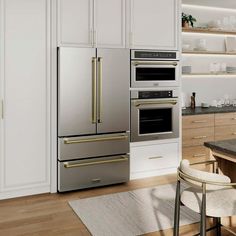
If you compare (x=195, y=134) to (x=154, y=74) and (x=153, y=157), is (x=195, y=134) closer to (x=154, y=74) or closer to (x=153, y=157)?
(x=153, y=157)

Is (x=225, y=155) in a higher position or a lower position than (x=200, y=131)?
lower

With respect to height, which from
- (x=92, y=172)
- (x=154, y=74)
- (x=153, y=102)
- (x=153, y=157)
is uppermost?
(x=154, y=74)

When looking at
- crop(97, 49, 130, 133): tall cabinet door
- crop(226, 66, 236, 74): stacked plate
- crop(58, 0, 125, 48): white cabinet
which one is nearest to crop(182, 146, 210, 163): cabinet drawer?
crop(97, 49, 130, 133): tall cabinet door

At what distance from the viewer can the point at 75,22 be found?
383 centimetres

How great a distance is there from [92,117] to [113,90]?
414mm

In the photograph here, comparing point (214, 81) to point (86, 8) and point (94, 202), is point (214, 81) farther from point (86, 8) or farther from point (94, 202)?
point (94, 202)

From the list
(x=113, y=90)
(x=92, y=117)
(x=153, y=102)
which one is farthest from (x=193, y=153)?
(x=92, y=117)

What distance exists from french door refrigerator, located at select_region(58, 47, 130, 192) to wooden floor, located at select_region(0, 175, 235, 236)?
140mm

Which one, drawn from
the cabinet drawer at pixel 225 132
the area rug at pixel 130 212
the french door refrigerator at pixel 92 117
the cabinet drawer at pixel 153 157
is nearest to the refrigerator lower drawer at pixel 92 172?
the french door refrigerator at pixel 92 117

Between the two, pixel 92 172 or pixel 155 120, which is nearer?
pixel 92 172

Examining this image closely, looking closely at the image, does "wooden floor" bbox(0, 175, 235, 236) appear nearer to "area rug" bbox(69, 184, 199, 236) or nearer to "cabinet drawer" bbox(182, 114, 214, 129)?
"area rug" bbox(69, 184, 199, 236)

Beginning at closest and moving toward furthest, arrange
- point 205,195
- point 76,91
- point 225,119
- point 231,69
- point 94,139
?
point 205,195, point 76,91, point 94,139, point 225,119, point 231,69

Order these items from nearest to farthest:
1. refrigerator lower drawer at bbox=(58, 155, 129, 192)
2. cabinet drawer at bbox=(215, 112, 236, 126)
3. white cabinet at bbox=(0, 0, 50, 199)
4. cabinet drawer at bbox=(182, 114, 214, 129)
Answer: white cabinet at bbox=(0, 0, 50, 199) < refrigerator lower drawer at bbox=(58, 155, 129, 192) < cabinet drawer at bbox=(182, 114, 214, 129) < cabinet drawer at bbox=(215, 112, 236, 126)

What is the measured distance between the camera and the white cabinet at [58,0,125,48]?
3.78 meters
